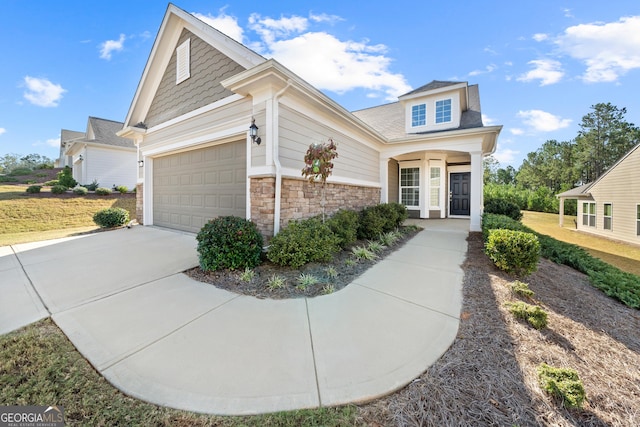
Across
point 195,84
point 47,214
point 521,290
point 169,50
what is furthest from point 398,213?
point 47,214

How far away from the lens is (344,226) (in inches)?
241

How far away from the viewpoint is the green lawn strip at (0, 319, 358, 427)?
1658 millimetres

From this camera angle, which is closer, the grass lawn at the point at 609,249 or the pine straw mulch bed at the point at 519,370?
the pine straw mulch bed at the point at 519,370

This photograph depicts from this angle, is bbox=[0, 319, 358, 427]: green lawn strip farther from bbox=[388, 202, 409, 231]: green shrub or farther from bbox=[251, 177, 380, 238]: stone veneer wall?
bbox=[388, 202, 409, 231]: green shrub

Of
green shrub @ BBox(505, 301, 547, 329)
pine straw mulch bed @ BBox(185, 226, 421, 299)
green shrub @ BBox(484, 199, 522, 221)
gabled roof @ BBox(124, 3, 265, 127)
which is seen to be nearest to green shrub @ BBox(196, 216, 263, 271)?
pine straw mulch bed @ BBox(185, 226, 421, 299)

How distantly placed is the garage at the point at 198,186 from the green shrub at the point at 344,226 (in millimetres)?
2199

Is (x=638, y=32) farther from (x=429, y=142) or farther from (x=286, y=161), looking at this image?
(x=286, y=161)

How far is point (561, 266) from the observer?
6086 millimetres

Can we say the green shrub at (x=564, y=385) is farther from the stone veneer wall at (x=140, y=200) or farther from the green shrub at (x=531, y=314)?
the stone veneer wall at (x=140, y=200)

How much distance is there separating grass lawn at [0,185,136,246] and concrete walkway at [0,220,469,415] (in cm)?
549

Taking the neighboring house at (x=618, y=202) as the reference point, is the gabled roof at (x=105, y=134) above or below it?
above

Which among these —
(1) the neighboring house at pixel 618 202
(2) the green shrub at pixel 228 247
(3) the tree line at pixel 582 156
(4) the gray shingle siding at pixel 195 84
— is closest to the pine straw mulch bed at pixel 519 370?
(2) the green shrub at pixel 228 247

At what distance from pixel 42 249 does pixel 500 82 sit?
17.0 m

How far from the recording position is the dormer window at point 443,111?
9.89 meters
